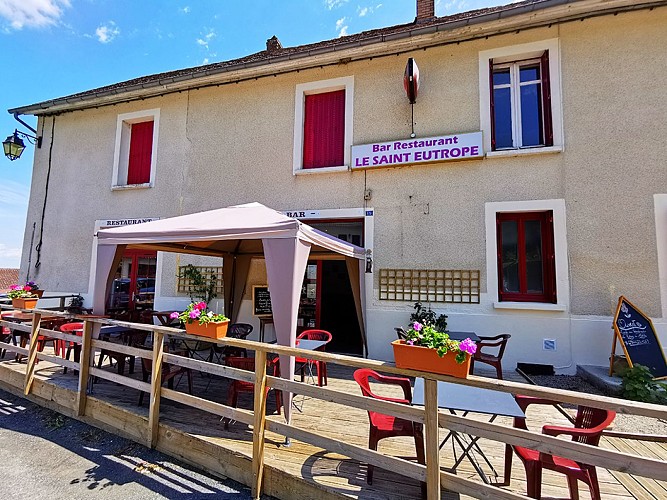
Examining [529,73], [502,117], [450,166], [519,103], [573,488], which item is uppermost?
[529,73]

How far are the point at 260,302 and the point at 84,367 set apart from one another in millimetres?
3442

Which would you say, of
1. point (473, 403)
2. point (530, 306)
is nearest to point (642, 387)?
point (530, 306)

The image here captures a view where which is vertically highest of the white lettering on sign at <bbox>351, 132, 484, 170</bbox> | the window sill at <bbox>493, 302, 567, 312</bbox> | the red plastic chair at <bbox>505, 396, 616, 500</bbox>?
the white lettering on sign at <bbox>351, 132, 484, 170</bbox>

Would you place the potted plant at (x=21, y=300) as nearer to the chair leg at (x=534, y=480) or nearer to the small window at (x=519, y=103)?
the chair leg at (x=534, y=480)

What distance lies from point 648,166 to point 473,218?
8.64 feet

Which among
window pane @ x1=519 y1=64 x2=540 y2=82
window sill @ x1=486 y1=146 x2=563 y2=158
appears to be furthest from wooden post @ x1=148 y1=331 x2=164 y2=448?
window pane @ x1=519 y1=64 x2=540 y2=82

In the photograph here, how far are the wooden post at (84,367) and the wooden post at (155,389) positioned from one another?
1.16 metres

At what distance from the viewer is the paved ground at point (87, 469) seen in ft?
8.82

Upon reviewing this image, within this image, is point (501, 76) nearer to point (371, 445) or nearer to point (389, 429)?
point (389, 429)

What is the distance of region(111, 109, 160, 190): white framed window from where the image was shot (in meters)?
8.38

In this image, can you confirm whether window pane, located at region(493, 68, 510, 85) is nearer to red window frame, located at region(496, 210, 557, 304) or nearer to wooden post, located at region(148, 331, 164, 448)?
red window frame, located at region(496, 210, 557, 304)

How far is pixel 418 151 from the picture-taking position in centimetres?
609

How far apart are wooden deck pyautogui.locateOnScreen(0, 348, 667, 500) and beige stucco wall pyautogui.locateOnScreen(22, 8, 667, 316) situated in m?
2.81

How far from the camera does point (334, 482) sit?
2.43 m
